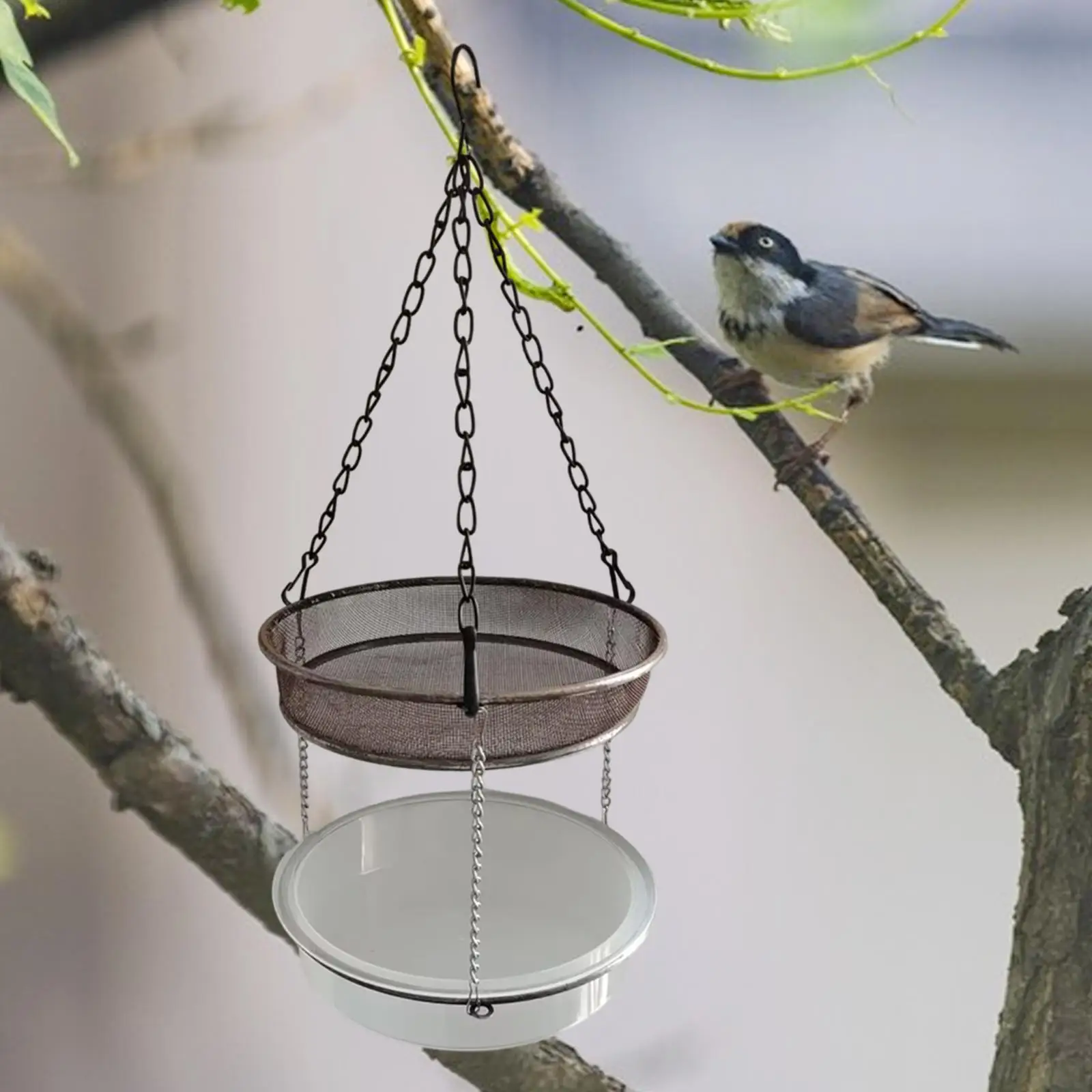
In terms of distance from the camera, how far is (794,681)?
110 centimetres

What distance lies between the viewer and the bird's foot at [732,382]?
1.02 meters

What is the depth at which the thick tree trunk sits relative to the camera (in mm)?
947

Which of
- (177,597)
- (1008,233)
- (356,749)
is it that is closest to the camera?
(356,749)

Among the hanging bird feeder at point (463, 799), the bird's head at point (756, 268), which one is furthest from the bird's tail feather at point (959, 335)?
the hanging bird feeder at point (463, 799)

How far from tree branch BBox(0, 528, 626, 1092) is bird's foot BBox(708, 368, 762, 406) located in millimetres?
577

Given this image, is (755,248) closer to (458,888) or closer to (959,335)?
(959,335)

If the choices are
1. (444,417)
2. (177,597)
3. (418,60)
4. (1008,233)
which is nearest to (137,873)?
(177,597)

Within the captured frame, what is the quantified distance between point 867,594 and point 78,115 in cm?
82

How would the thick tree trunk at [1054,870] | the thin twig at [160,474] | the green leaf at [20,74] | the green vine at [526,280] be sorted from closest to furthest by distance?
1. the green leaf at [20,74]
2. the green vine at [526,280]
3. the thick tree trunk at [1054,870]
4. the thin twig at [160,474]

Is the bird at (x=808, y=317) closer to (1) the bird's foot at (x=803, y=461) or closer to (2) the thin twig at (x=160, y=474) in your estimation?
(1) the bird's foot at (x=803, y=461)

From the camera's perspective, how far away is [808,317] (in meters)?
0.97

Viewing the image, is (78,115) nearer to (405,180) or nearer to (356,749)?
(405,180)

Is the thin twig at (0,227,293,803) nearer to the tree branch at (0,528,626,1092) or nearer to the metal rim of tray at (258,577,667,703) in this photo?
the tree branch at (0,528,626,1092)

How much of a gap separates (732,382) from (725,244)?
0.42ft
